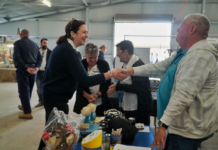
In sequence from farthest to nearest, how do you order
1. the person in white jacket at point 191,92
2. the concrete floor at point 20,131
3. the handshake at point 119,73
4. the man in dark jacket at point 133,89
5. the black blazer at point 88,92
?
the concrete floor at point 20,131, the black blazer at point 88,92, the man in dark jacket at point 133,89, the handshake at point 119,73, the person in white jacket at point 191,92

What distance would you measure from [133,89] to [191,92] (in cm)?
106

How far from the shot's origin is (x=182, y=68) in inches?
39.7

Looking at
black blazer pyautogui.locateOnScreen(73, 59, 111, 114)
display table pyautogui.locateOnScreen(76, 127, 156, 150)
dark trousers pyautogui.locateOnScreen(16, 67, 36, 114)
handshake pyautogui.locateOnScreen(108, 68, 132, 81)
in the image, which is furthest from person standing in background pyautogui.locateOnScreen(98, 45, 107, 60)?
display table pyautogui.locateOnScreen(76, 127, 156, 150)

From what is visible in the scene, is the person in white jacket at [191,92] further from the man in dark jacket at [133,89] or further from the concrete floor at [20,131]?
the concrete floor at [20,131]

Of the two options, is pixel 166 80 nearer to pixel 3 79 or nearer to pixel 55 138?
pixel 55 138

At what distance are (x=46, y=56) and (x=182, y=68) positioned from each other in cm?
415

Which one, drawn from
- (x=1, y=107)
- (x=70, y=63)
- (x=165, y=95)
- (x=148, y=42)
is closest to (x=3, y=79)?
(x=1, y=107)

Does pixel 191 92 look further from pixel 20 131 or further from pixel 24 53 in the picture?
pixel 24 53

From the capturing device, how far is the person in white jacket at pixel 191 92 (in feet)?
3.18

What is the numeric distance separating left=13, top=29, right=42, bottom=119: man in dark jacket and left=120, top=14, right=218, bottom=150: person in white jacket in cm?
294

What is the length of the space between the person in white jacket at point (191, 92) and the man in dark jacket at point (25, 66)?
2.94 m

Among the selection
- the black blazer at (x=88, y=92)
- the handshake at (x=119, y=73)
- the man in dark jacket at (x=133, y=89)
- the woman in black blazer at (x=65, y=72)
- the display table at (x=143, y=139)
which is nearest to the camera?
the display table at (x=143, y=139)

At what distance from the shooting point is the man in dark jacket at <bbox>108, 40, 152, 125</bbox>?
2023 mm

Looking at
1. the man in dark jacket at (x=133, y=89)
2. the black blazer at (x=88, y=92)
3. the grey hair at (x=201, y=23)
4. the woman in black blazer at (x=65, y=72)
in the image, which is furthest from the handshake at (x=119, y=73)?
the grey hair at (x=201, y=23)
